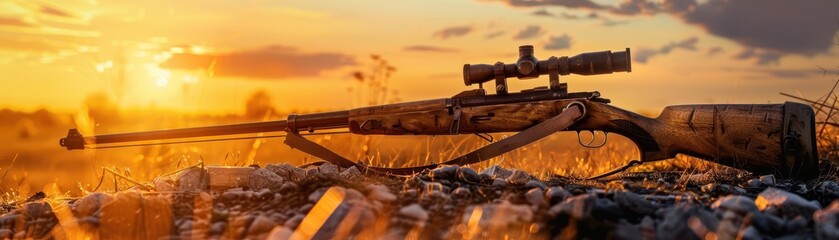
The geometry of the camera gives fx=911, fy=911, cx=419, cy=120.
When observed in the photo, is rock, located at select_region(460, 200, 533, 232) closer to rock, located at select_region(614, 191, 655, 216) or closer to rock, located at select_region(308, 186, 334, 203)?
rock, located at select_region(614, 191, 655, 216)

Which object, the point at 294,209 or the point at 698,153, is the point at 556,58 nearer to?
the point at 698,153

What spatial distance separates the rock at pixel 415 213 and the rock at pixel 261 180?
2.00 m

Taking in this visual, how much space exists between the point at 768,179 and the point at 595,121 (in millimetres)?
1777

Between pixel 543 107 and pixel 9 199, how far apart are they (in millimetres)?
5534

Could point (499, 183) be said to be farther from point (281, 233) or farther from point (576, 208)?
point (281, 233)

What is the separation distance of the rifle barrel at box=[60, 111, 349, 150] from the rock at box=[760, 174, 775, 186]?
4.55m

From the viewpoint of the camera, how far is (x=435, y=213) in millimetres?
5945

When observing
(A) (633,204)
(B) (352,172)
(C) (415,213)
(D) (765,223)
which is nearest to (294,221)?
(C) (415,213)

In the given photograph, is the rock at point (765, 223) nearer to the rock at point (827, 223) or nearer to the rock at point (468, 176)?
the rock at point (827, 223)

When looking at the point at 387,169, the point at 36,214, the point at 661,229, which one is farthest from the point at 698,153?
the point at 36,214

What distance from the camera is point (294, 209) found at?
20.5 ft

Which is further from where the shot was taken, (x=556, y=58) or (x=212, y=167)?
(x=556, y=58)

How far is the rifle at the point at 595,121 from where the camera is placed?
8.88 meters

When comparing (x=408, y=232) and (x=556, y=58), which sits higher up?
(x=556, y=58)
